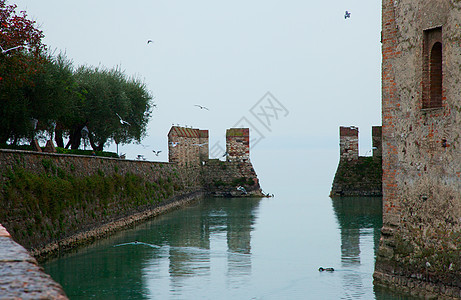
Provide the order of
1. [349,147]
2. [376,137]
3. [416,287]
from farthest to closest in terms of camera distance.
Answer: [349,147]
[376,137]
[416,287]

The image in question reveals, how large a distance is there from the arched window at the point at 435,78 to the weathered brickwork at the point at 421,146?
0.05 feet

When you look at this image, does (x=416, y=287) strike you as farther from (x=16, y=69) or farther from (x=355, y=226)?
(x=16, y=69)

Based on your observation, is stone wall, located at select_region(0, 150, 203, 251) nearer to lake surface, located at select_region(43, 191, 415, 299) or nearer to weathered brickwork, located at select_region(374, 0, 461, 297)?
lake surface, located at select_region(43, 191, 415, 299)

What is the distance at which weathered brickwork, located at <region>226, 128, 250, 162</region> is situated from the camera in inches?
1254

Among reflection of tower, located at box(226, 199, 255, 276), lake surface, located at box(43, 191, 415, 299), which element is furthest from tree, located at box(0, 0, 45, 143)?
reflection of tower, located at box(226, 199, 255, 276)

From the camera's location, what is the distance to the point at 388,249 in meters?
9.19

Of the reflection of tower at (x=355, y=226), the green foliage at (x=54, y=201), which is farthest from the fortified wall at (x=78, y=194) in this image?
the reflection of tower at (x=355, y=226)

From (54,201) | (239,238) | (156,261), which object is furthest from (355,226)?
(54,201)

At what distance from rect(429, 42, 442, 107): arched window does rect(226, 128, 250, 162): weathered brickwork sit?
23.4 meters

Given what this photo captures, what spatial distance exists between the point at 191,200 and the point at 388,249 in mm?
21138

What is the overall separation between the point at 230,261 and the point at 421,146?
5781 mm

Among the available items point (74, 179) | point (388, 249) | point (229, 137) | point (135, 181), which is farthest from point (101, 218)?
point (229, 137)

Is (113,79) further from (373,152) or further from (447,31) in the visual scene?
(447,31)

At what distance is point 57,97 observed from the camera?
73.0 feet
